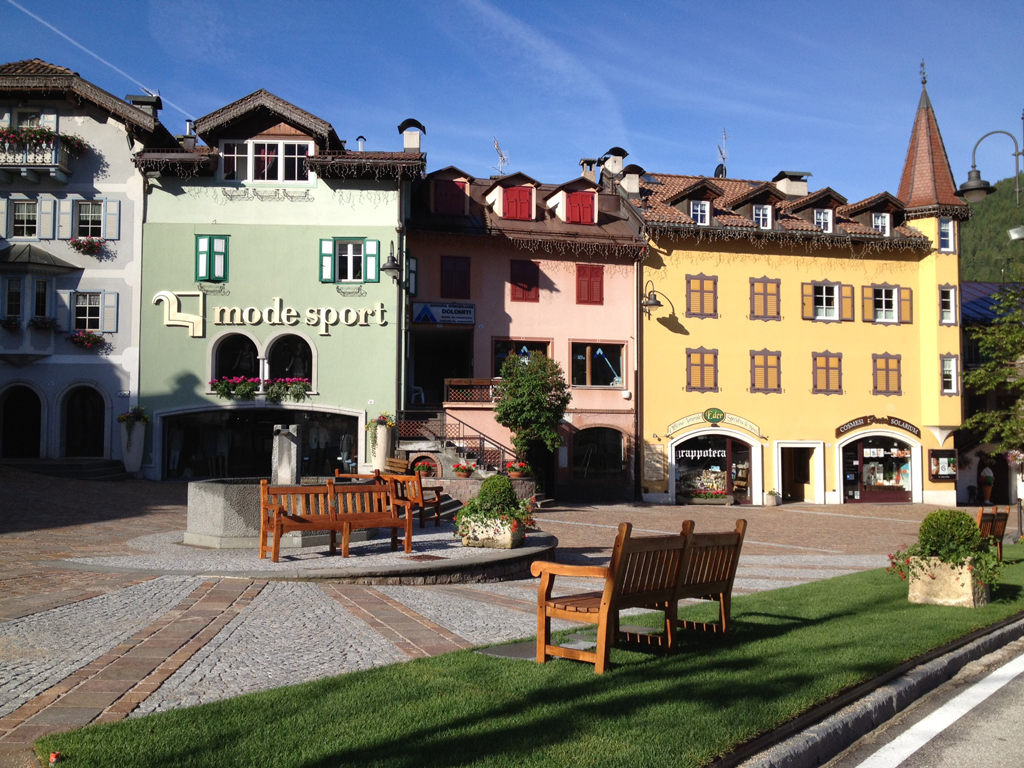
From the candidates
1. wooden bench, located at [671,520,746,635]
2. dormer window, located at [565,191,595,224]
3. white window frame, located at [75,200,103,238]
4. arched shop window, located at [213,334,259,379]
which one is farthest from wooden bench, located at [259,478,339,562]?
dormer window, located at [565,191,595,224]

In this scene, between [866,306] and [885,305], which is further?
[885,305]

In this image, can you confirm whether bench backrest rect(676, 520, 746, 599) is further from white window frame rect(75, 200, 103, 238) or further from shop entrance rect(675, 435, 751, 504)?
white window frame rect(75, 200, 103, 238)

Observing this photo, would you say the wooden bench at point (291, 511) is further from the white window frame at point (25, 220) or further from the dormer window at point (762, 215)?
the dormer window at point (762, 215)

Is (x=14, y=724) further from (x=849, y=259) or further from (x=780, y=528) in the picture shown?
(x=849, y=259)

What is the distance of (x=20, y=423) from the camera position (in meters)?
28.4

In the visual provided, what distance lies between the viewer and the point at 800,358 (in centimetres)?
3397

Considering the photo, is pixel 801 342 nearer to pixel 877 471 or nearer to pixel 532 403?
pixel 877 471

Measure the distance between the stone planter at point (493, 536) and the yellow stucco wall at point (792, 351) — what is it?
1970 cm

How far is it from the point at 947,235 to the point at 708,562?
1269 inches

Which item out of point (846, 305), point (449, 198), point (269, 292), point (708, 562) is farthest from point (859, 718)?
point (846, 305)

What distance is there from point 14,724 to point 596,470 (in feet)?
89.9

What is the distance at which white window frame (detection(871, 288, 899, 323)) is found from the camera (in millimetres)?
34938

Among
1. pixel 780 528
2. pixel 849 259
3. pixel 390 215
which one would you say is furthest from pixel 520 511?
pixel 849 259

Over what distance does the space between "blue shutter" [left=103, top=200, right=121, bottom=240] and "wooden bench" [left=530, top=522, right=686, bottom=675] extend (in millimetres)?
25767
